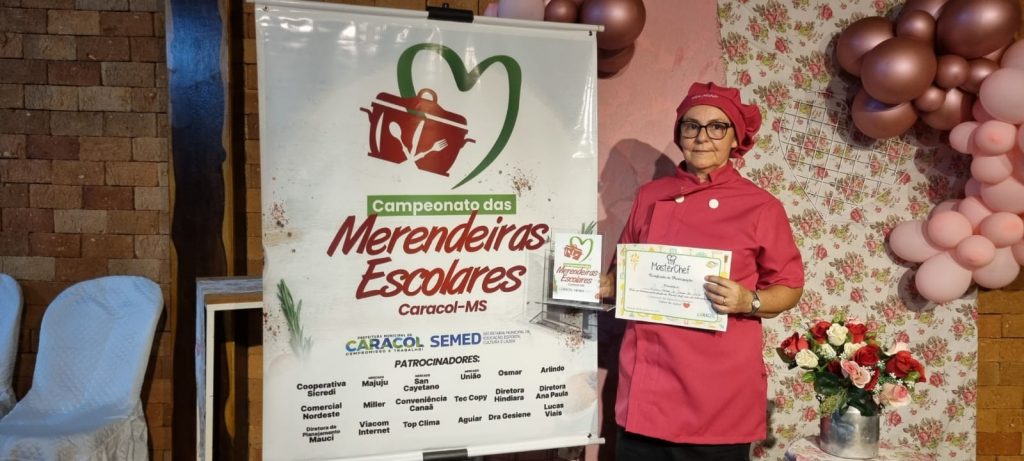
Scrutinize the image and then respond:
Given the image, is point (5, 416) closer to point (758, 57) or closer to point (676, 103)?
point (676, 103)

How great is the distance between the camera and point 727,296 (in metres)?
2.10

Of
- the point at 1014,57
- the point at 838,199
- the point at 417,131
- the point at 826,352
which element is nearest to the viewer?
the point at 417,131

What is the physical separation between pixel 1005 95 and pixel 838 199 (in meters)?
0.71

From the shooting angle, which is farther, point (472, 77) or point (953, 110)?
point (953, 110)

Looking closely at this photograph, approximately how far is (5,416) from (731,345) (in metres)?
2.51

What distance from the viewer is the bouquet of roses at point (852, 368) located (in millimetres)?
2246

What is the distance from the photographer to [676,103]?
302cm

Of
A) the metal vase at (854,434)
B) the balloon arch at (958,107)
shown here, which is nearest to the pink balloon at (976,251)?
the balloon arch at (958,107)

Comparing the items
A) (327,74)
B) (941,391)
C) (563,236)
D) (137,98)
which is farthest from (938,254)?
(137,98)

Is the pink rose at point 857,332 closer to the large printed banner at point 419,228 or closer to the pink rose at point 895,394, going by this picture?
the pink rose at point 895,394

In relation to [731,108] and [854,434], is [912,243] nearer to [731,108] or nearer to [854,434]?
[854,434]

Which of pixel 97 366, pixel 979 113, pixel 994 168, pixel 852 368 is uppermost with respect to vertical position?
pixel 979 113

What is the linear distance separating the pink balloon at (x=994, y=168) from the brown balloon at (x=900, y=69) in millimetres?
338

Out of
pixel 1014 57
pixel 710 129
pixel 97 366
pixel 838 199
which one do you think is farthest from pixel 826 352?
pixel 97 366
